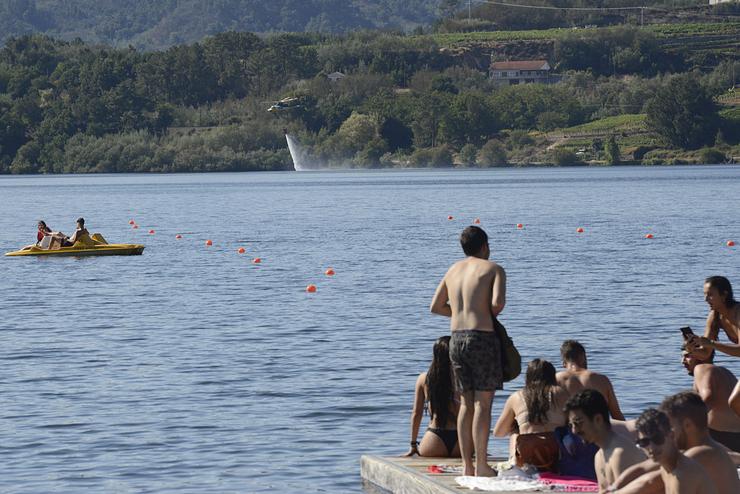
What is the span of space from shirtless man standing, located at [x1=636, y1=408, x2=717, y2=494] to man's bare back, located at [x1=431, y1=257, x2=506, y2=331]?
3.36m

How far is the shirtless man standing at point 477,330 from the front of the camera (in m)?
13.1

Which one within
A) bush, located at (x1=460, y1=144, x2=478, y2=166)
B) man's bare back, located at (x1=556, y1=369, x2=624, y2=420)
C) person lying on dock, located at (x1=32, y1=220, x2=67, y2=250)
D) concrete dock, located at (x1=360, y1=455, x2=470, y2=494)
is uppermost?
bush, located at (x1=460, y1=144, x2=478, y2=166)

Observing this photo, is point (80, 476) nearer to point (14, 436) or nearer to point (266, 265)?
point (14, 436)

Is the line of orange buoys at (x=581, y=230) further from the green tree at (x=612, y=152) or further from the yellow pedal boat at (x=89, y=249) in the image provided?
the green tree at (x=612, y=152)

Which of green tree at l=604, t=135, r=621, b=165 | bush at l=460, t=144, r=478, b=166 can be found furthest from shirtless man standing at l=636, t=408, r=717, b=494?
bush at l=460, t=144, r=478, b=166

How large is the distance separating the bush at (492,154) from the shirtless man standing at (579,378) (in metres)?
183

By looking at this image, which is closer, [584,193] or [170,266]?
[170,266]

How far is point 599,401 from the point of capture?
1115 cm

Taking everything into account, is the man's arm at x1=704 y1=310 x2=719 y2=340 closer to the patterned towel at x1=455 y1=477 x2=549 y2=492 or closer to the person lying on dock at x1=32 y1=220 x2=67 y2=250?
the patterned towel at x1=455 y1=477 x2=549 y2=492

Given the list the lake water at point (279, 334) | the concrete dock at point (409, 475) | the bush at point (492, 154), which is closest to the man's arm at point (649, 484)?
the concrete dock at point (409, 475)

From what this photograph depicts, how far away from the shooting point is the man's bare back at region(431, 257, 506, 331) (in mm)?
13055

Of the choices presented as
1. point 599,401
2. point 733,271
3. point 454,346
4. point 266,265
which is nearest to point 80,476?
point 454,346

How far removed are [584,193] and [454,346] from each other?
95864 millimetres

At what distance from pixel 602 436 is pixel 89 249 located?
39852 mm
